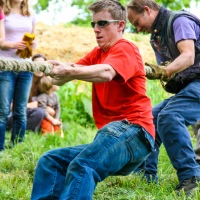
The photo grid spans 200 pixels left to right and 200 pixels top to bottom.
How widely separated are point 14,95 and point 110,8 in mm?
2686

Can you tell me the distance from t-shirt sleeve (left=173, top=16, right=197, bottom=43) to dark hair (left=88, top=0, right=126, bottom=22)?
88cm

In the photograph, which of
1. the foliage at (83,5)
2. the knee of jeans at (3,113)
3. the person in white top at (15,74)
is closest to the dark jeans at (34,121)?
the person in white top at (15,74)

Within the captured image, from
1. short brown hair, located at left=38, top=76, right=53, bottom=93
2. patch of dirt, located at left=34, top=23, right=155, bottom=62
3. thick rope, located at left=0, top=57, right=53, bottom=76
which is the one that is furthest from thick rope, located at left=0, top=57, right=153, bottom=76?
patch of dirt, located at left=34, top=23, right=155, bottom=62

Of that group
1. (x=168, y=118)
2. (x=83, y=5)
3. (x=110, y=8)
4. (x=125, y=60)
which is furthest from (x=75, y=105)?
(x=83, y=5)

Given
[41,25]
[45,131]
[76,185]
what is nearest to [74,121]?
[45,131]

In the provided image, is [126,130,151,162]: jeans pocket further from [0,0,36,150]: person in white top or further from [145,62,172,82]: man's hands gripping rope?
[0,0,36,150]: person in white top

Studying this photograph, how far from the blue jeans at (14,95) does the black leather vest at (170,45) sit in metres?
1.73

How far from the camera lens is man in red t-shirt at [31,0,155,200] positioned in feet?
11.7

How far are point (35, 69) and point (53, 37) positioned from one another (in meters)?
8.90

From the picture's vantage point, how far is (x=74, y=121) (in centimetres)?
912

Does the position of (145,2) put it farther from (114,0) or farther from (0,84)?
(0,84)

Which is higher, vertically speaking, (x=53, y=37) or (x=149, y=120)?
(x=149, y=120)

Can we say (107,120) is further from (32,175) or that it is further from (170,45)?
(32,175)

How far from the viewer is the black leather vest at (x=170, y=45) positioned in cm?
496
